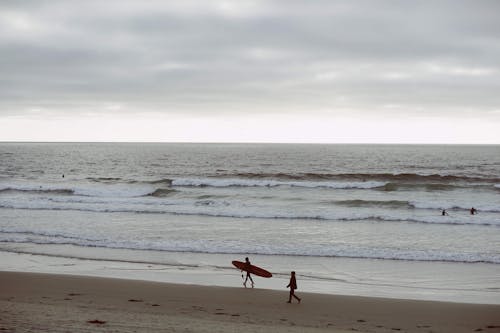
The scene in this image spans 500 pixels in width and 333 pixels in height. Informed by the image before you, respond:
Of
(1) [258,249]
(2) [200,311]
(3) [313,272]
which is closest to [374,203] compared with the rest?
(1) [258,249]

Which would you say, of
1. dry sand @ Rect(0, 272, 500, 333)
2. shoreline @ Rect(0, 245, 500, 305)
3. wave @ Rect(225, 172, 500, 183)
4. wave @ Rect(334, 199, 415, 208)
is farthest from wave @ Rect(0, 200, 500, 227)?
wave @ Rect(225, 172, 500, 183)

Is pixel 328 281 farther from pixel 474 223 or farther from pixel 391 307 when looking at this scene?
pixel 474 223

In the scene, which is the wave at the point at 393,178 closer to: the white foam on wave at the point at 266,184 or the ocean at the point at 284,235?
the white foam on wave at the point at 266,184

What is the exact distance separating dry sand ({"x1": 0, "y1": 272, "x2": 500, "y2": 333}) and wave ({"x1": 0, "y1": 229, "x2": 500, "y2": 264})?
205 inches

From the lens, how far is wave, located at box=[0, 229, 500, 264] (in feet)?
56.6

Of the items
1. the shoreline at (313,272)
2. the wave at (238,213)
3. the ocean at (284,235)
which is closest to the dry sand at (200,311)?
the shoreline at (313,272)

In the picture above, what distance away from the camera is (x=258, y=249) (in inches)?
728

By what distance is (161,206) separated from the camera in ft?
101

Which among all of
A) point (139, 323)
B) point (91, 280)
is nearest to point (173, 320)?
point (139, 323)

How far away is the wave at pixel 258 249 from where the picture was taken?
1727 cm

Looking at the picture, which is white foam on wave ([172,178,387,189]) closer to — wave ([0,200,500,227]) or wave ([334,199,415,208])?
wave ([334,199,415,208])

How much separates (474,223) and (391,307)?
16070 millimetres

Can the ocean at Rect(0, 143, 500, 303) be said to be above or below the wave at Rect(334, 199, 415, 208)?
below

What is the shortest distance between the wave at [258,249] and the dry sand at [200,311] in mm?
5212
